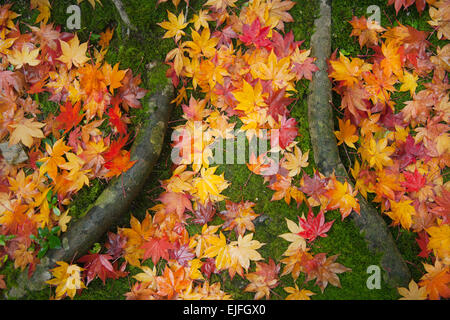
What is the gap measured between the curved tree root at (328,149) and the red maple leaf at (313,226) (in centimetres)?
19

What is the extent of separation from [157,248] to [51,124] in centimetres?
109

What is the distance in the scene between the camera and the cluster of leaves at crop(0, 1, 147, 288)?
1959mm

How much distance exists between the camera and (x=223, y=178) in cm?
209

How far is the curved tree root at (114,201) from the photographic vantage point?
75.0 inches

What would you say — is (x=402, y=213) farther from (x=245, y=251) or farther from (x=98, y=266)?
(x=98, y=266)

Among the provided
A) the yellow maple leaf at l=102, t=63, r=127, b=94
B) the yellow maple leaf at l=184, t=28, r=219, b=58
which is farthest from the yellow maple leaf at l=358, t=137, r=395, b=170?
the yellow maple leaf at l=102, t=63, r=127, b=94

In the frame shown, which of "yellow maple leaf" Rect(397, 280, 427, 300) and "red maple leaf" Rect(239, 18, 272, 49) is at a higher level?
"red maple leaf" Rect(239, 18, 272, 49)

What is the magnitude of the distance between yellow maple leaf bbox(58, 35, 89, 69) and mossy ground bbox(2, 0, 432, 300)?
146 millimetres

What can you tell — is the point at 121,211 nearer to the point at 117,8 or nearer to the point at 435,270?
the point at 117,8

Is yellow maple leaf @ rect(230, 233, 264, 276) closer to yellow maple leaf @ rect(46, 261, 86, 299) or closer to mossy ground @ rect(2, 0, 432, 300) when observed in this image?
mossy ground @ rect(2, 0, 432, 300)


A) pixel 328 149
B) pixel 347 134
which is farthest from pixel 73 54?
pixel 347 134

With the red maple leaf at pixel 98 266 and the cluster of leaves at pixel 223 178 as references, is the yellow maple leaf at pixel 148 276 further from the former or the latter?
the red maple leaf at pixel 98 266

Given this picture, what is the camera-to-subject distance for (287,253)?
196 centimetres

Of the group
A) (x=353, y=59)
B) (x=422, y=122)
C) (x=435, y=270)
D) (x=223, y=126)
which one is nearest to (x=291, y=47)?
(x=353, y=59)
